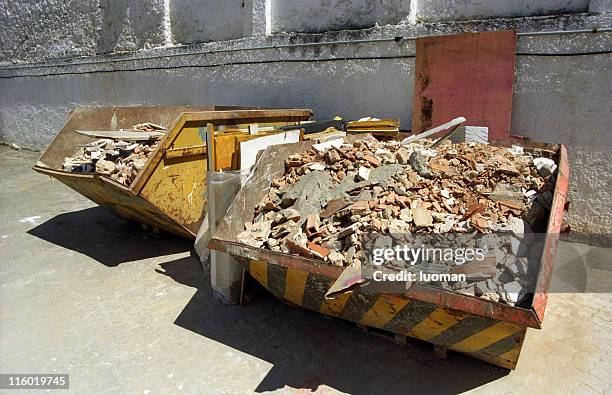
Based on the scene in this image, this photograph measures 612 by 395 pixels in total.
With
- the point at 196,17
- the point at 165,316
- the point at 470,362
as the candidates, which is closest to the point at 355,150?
the point at 470,362

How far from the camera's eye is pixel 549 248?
89.7 inches

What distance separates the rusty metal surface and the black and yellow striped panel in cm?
8

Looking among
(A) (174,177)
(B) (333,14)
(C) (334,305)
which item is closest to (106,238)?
(A) (174,177)

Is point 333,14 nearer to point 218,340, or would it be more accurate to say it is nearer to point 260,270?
point 260,270

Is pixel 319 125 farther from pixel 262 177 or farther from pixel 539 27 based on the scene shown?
pixel 539 27

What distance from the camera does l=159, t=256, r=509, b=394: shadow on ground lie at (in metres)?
2.75

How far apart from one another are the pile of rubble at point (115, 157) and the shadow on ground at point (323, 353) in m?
1.65

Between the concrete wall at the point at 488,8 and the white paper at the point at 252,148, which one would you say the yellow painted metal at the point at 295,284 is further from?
the concrete wall at the point at 488,8

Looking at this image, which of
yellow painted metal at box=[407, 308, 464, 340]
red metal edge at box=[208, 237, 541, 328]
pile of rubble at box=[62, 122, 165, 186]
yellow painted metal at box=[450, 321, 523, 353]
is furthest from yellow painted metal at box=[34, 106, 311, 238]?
yellow painted metal at box=[450, 321, 523, 353]

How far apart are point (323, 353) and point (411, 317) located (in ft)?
2.70

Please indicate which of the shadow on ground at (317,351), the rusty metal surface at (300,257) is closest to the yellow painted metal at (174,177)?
the rusty metal surface at (300,257)

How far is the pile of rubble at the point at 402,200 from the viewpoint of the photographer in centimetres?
264

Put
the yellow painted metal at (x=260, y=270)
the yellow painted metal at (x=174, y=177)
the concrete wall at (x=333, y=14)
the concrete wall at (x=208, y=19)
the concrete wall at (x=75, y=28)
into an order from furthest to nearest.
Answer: the concrete wall at (x=75, y=28) → the concrete wall at (x=208, y=19) → the concrete wall at (x=333, y=14) → the yellow painted metal at (x=174, y=177) → the yellow painted metal at (x=260, y=270)

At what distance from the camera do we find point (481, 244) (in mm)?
2527
